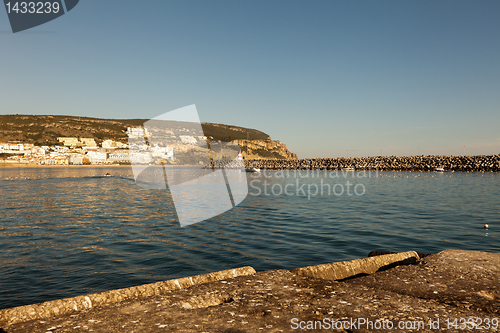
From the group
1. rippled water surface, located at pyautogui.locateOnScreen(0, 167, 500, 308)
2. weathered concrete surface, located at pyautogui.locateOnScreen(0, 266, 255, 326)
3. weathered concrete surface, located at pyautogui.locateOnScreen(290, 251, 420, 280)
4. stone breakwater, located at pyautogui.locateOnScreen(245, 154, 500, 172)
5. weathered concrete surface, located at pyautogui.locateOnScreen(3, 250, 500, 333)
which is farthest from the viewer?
stone breakwater, located at pyautogui.locateOnScreen(245, 154, 500, 172)

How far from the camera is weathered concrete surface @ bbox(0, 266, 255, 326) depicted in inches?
163

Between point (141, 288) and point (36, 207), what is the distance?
24.0 m

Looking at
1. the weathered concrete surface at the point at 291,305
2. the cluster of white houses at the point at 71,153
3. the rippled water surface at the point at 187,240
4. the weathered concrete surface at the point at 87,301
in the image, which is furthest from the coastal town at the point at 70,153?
the weathered concrete surface at the point at 291,305

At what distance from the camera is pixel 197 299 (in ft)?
15.6

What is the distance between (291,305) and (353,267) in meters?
2.94

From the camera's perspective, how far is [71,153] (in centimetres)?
15775

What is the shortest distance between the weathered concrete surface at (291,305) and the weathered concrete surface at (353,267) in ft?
1.63

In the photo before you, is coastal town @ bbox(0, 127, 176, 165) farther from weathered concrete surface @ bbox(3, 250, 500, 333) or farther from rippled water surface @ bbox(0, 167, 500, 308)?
weathered concrete surface @ bbox(3, 250, 500, 333)

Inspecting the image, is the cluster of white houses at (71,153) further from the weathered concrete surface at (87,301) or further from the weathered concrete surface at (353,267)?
the weathered concrete surface at (87,301)

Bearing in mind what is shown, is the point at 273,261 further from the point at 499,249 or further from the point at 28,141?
the point at 28,141

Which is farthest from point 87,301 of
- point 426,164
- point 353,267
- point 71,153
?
point 71,153

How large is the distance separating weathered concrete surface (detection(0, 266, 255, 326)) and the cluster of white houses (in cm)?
12214

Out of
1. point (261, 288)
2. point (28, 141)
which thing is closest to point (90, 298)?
point (261, 288)

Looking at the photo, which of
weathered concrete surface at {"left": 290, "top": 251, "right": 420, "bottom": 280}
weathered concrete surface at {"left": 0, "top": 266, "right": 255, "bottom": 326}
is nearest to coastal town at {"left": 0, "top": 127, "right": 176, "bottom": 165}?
weathered concrete surface at {"left": 290, "top": 251, "right": 420, "bottom": 280}
